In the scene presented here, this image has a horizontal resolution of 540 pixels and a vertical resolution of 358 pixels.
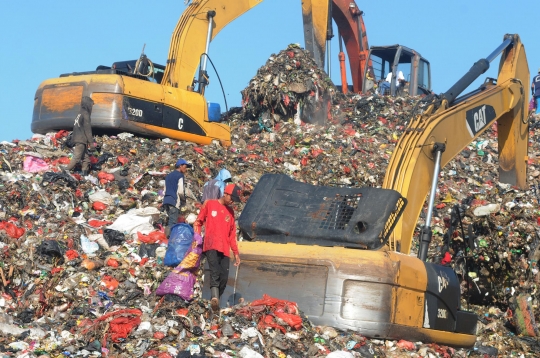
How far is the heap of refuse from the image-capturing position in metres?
6.40

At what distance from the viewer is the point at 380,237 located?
22.0ft

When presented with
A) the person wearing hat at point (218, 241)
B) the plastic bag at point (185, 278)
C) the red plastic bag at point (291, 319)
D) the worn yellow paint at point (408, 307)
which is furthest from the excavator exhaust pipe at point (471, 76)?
the red plastic bag at point (291, 319)

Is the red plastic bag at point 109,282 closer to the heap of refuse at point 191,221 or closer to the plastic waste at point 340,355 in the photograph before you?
the heap of refuse at point 191,221

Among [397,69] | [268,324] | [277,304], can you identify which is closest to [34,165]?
[277,304]

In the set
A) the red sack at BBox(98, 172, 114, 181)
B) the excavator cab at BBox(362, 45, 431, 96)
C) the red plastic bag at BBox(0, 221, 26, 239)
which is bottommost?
the red plastic bag at BBox(0, 221, 26, 239)

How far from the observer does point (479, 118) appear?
30.5 feet

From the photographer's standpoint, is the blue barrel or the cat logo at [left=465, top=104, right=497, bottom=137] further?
the blue barrel

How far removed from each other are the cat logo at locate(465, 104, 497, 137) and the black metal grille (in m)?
2.40

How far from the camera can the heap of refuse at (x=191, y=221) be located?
6.40 metres

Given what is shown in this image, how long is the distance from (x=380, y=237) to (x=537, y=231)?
3791 millimetres

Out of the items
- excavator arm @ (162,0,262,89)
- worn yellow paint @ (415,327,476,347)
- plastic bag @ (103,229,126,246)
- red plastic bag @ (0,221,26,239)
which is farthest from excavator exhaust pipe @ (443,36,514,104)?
excavator arm @ (162,0,262,89)

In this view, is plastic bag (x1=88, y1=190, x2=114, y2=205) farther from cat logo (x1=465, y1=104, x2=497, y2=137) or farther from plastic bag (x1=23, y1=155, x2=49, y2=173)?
cat logo (x1=465, y1=104, x2=497, y2=137)

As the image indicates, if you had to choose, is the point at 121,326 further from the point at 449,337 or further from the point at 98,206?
the point at 98,206

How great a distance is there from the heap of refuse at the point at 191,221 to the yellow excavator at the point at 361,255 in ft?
0.54
